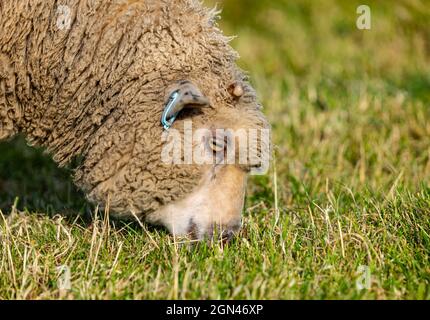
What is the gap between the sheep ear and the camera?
4.21 metres

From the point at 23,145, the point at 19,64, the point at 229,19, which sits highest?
the point at 229,19

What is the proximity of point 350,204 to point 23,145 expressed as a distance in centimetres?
317

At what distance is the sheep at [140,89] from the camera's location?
4379 millimetres

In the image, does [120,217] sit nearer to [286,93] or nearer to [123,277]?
[123,277]

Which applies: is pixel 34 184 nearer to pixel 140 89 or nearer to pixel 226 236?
pixel 140 89

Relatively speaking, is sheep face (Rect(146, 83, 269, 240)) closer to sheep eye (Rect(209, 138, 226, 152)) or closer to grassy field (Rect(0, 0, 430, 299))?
sheep eye (Rect(209, 138, 226, 152))

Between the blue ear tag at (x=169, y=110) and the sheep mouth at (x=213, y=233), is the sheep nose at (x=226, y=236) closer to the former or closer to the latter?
the sheep mouth at (x=213, y=233)

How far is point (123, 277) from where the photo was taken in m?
4.02

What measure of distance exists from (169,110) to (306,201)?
1.67 meters

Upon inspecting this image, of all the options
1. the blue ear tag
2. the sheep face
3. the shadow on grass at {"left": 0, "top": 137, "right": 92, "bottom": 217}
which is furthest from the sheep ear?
the shadow on grass at {"left": 0, "top": 137, "right": 92, "bottom": 217}

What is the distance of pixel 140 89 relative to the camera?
4.39 metres

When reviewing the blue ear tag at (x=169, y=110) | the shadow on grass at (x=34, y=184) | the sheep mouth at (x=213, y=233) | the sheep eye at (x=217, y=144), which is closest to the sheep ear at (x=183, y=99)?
the blue ear tag at (x=169, y=110)

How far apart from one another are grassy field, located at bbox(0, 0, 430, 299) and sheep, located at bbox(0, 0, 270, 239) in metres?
0.25
